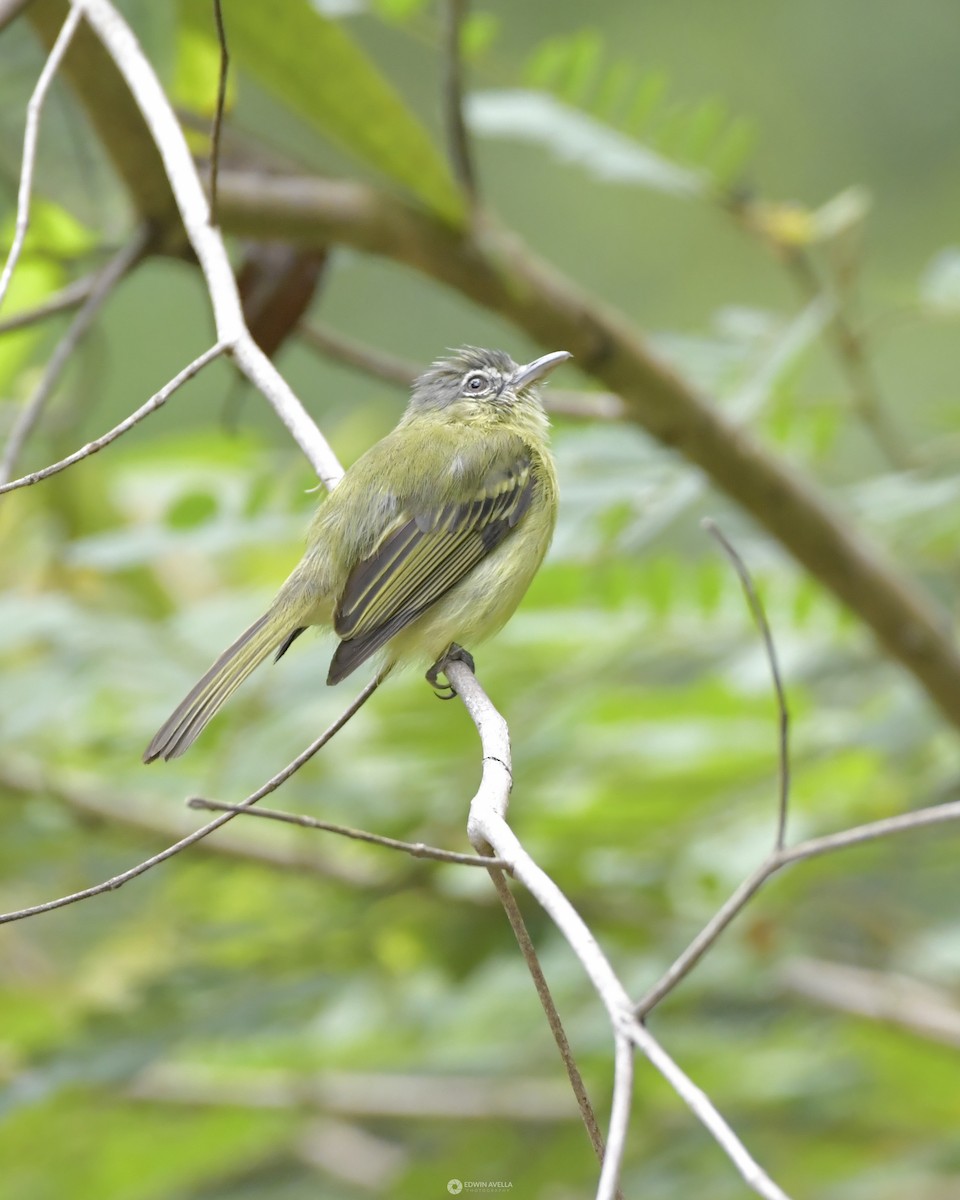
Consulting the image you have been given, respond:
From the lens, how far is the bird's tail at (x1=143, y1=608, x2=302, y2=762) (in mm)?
2576

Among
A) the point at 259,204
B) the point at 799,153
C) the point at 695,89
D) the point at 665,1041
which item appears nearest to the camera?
the point at 259,204

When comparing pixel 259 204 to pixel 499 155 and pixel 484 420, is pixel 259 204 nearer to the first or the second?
pixel 484 420

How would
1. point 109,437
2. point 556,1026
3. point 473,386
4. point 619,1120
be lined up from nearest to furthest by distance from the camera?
point 619,1120, point 556,1026, point 109,437, point 473,386

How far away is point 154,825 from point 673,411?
4.70 ft

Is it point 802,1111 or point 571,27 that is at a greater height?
point 571,27

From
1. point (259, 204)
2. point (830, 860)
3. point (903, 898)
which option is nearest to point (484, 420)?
point (259, 204)

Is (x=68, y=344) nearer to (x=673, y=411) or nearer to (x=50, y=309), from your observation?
(x=50, y=309)

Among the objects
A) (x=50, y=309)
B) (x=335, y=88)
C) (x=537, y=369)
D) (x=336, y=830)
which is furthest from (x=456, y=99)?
(x=336, y=830)

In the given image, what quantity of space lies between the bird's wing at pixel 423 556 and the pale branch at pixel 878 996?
1.15 metres

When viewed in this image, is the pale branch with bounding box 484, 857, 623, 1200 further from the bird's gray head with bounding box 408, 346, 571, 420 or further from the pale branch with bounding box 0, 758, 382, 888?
the bird's gray head with bounding box 408, 346, 571, 420

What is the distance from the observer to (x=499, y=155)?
12.2 m

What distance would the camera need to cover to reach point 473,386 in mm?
4070

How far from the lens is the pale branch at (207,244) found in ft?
7.75

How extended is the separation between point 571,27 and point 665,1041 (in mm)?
8838
